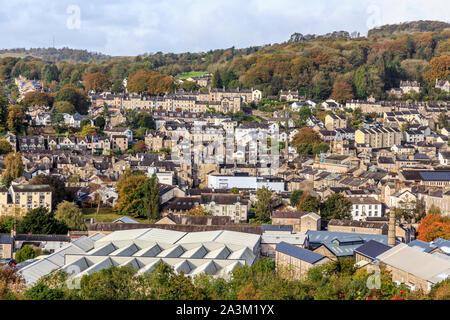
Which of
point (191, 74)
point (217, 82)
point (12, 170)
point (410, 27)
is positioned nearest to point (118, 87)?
point (217, 82)

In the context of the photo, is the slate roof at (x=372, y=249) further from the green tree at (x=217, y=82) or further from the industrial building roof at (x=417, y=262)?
the green tree at (x=217, y=82)

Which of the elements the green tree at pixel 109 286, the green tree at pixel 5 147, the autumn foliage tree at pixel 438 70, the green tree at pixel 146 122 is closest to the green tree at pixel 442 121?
the autumn foliage tree at pixel 438 70

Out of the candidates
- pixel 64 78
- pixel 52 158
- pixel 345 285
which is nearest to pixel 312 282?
pixel 345 285

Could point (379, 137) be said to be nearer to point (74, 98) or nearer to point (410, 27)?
point (74, 98)

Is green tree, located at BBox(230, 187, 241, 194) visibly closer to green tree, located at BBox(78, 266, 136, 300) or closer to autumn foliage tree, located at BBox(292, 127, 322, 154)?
autumn foliage tree, located at BBox(292, 127, 322, 154)

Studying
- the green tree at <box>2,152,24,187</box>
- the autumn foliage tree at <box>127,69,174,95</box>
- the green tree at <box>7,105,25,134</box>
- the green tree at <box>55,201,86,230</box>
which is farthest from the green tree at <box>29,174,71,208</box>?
the autumn foliage tree at <box>127,69,174,95</box>
